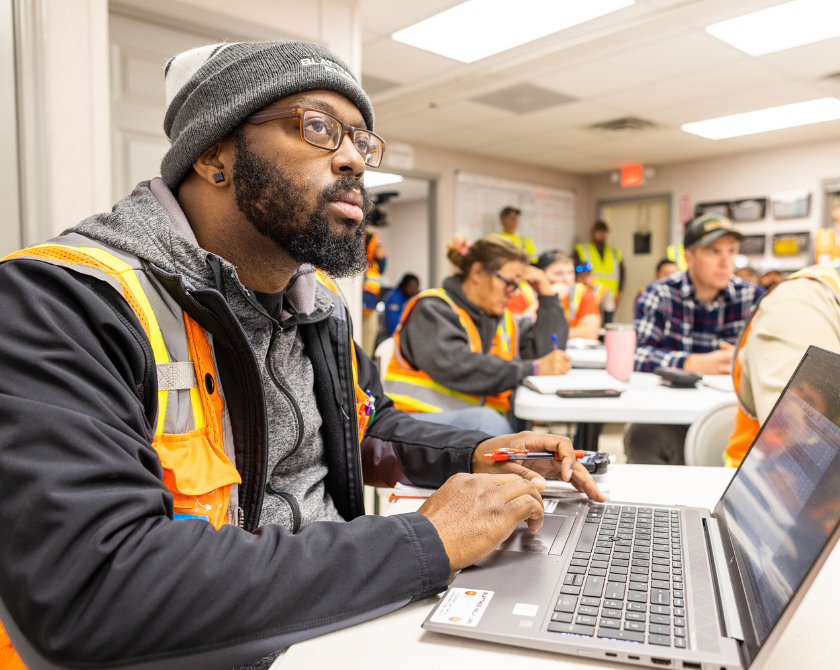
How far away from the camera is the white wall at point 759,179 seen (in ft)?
21.3

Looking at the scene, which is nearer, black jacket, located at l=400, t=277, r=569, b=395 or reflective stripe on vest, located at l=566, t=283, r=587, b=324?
black jacket, located at l=400, t=277, r=569, b=395

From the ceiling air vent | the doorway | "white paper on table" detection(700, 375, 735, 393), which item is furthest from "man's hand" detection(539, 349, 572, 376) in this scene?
the doorway

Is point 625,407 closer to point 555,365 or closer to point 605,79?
point 555,365

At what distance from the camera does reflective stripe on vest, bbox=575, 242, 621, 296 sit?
8.09 m

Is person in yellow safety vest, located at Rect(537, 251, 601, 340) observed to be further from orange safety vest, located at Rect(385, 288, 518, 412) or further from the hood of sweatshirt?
the hood of sweatshirt

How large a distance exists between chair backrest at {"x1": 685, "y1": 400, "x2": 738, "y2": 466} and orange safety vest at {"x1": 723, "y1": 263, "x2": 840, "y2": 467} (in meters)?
0.07

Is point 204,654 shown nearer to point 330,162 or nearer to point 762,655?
point 762,655

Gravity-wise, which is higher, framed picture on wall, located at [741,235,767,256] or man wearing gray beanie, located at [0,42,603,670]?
framed picture on wall, located at [741,235,767,256]

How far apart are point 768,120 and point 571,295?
121 inches

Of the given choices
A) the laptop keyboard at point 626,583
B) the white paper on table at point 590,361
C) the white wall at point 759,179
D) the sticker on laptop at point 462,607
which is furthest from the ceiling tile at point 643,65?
the sticker on laptop at point 462,607

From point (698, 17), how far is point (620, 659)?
3.95 meters

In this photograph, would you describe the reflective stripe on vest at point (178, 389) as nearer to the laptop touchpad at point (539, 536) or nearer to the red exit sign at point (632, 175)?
the laptop touchpad at point (539, 536)

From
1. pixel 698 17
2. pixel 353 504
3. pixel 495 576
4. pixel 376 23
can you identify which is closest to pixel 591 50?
pixel 698 17

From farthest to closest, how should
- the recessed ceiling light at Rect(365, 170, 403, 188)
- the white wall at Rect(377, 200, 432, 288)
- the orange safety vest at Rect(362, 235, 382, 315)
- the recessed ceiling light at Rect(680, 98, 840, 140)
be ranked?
the white wall at Rect(377, 200, 432, 288)
the recessed ceiling light at Rect(365, 170, 403, 188)
the orange safety vest at Rect(362, 235, 382, 315)
the recessed ceiling light at Rect(680, 98, 840, 140)
